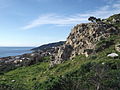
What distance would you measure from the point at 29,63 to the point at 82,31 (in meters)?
28.0

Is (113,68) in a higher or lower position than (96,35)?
lower

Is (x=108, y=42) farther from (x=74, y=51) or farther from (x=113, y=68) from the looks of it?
(x=113, y=68)

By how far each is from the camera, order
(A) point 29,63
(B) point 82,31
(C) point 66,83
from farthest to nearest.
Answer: (A) point 29,63 < (B) point 82,31 < (C) point 66,83

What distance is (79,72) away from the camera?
33000 mm

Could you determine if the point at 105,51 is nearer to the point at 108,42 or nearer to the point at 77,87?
the point at 108,42

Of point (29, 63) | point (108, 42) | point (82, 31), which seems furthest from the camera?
point (29, 63)

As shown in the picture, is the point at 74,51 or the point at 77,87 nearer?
the point at 77,87

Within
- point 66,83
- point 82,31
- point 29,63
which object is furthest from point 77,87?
point 29,63

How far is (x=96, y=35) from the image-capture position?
50.5 metres

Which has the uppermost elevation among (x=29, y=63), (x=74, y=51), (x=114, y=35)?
(x=114, y=35)

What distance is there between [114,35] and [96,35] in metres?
5.38

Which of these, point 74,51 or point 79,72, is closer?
point 79,72

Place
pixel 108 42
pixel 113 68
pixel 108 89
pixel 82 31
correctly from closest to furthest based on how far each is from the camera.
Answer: pixel 108 89
pixel 113 68
pixel 108 42
pixel 82 31

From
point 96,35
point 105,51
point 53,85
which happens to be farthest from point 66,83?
point 96,35
